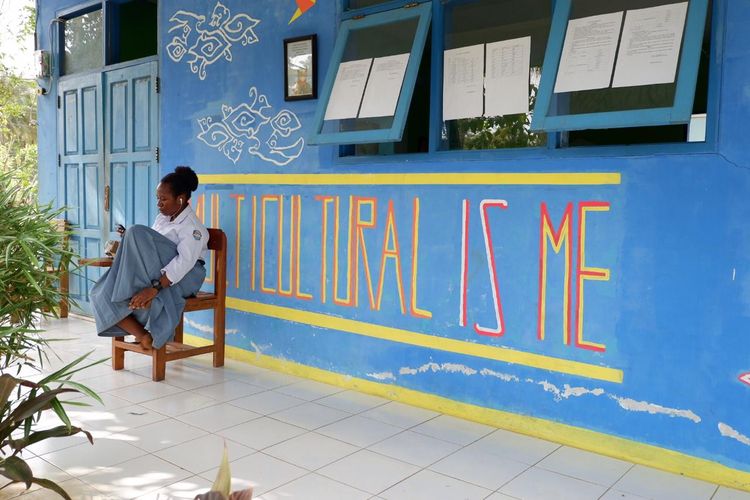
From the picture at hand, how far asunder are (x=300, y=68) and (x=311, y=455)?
7.84 ft

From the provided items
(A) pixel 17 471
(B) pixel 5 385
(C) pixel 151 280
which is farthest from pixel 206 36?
(A) pixel 17 471

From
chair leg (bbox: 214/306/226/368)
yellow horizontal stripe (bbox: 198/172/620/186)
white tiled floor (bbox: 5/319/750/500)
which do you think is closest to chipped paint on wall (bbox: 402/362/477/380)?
white tiled floor (bbox: 5/319/750/500)

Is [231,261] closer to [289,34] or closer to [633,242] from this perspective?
[289,34]

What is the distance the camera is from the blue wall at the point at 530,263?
266 centimetres

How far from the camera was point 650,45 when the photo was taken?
9.10 feet

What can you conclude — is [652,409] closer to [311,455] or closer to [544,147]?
[544,147]

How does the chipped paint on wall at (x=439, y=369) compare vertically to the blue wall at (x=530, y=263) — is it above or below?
below

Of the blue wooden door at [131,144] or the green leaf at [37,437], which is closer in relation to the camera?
the green leaf at [37,437]

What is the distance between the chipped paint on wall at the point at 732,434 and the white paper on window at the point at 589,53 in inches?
58.9

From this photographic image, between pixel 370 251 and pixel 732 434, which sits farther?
pixel 370 251

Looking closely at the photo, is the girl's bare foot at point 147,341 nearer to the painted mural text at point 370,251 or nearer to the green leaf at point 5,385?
the painted mural text at point 370,251

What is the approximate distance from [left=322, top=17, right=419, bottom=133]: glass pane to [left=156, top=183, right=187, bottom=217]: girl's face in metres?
1.07

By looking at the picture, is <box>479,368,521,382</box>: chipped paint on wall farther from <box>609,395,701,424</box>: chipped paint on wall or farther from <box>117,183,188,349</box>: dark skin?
<box>117,183,188,349</box>: dark skin

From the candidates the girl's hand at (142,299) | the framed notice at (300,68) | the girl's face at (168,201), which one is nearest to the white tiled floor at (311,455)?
the girl's hand at (142,299)
